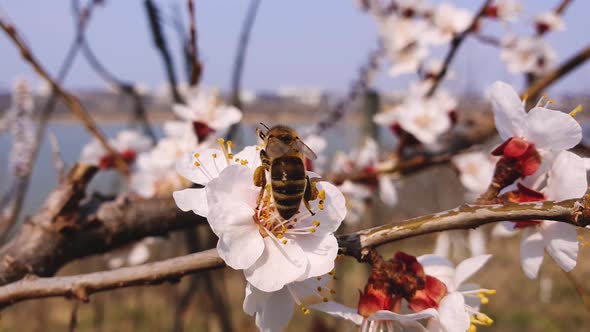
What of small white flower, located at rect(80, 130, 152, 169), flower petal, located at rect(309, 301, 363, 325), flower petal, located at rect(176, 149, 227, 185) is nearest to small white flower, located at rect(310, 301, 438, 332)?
flower petal, located at rect(309, 301, 363, 325)

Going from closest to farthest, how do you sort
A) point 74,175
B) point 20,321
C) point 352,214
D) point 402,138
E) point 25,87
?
1. point 74,175
2. point 25,87
3. point 402,138
4. point 352,214
5. point 20,321

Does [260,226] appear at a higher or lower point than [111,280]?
higher

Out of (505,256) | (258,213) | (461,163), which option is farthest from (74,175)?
(505,256)

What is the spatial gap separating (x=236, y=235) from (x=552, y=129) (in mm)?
443

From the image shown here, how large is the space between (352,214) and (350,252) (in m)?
1.88

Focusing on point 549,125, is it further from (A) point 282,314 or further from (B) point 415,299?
(A) point 282,314

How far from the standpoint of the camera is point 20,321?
4.23 m

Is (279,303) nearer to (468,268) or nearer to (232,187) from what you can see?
Result: (232,187)

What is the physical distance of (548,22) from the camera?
7.79 feet

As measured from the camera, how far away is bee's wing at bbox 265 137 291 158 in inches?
26.4

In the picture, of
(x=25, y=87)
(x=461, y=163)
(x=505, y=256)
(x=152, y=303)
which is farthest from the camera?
(x=505, y=256)

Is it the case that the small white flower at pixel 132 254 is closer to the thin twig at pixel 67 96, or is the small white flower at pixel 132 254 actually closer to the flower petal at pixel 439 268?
the thin twig at pixel 67 96

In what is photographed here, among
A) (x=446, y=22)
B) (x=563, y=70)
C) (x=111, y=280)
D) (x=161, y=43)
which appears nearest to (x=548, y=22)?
(x=446, y=22)

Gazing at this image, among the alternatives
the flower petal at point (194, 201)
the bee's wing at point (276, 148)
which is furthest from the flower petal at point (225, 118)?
the flower petal at point (194, 201)
